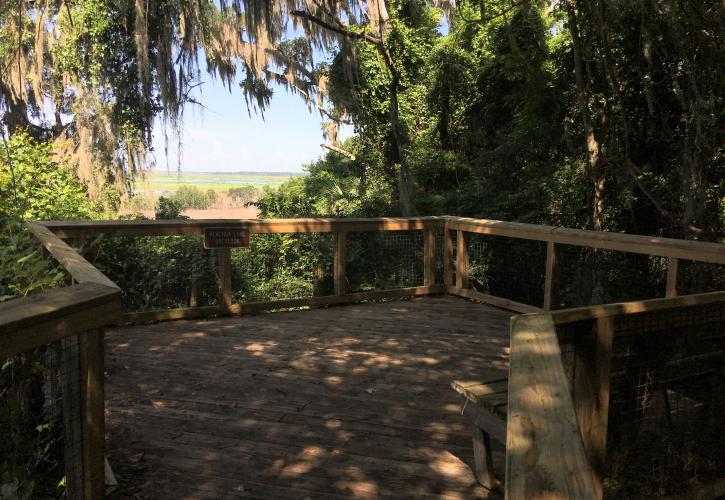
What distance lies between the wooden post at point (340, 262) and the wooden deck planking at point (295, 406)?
77 cm

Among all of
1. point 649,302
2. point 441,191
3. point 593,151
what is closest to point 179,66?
point 441,191

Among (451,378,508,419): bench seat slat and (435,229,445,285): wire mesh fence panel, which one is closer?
(451,378,508,419): bench seat slat

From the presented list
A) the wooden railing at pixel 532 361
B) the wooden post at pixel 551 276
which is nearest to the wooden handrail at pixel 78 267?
the wooden railing at pixel 532 361

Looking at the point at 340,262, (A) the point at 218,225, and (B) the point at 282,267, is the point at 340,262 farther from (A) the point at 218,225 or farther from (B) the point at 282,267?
(A) the point at 218,225

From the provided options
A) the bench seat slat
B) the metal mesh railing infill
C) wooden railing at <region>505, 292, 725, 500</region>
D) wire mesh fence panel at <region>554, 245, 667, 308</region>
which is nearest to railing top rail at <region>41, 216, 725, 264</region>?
wire mesh fence panel at <region>554, 245, 667, 308</region>

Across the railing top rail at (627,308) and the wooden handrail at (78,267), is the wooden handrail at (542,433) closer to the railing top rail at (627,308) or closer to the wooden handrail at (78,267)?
the railing top rail at (627,308)

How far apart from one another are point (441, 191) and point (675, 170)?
6572 mm

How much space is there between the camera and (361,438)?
9.71 feet

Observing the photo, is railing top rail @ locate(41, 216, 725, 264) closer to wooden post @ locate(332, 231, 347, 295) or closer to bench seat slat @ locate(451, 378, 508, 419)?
wooden post @ locate(332, 231, 347, 295)

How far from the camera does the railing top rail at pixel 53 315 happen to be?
4.52ft

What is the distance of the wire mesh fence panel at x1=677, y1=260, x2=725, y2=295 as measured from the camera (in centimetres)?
508

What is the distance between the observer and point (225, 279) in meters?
5.51

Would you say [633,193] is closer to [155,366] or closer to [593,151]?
[593,151]

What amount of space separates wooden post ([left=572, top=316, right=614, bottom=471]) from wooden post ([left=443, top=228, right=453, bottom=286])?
455 cm
